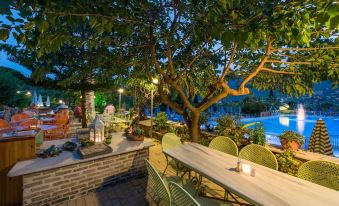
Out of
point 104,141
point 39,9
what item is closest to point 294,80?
point 104,141

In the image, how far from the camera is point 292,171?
3.65m

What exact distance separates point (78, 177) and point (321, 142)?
547 centimetres

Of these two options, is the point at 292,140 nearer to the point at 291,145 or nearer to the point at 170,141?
the point at 291,145

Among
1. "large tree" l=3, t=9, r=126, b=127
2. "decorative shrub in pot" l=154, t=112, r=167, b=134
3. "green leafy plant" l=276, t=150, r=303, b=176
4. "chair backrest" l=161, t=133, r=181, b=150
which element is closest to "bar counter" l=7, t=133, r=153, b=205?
"chair backrest" l=161, t=133, r=181, b=150

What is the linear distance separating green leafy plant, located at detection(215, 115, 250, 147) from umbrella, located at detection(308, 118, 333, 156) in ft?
5.52

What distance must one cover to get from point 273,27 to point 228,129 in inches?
133

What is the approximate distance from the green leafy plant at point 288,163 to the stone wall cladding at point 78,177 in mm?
2711

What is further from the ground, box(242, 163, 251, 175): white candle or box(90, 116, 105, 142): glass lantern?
box(90, 116, 105, 142): glass lantern

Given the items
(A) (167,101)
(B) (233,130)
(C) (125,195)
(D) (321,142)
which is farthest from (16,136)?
(D) (321,142)

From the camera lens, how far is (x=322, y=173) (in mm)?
2412

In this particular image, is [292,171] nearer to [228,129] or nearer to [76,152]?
[228,129]

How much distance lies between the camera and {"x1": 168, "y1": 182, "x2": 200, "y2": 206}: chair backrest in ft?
5.50

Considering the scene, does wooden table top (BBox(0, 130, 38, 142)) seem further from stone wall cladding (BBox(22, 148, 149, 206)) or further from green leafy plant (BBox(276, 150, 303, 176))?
green leafy plant (BBox(276, 150, 303, 176))

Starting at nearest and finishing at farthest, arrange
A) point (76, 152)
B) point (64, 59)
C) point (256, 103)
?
point (76, 152) < point (64, 59) < point (256, 103)
